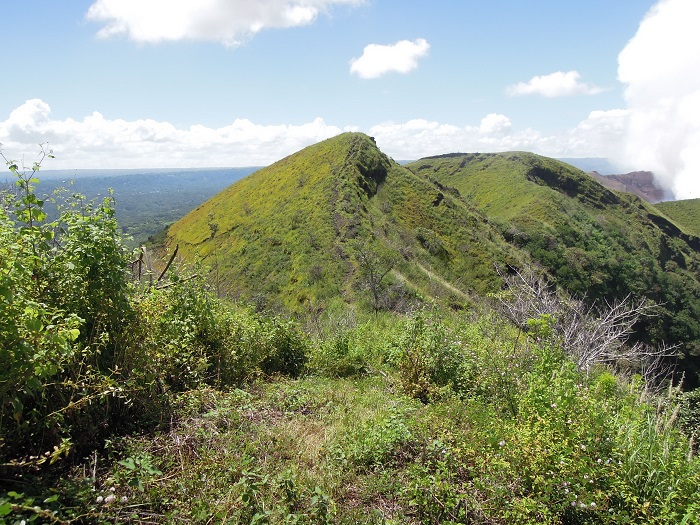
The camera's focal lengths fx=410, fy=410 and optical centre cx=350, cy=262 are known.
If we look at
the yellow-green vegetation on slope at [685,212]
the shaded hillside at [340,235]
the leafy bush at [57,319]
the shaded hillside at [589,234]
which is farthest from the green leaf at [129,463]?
the yellow-green vegetation on slope at [685,212]

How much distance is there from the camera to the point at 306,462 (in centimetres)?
387

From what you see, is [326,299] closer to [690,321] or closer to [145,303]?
[145,303]

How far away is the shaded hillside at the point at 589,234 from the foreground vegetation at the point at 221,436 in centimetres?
4543

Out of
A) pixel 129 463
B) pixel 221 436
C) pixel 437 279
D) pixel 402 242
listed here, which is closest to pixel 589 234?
pixel 402 242

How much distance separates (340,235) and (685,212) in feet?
381

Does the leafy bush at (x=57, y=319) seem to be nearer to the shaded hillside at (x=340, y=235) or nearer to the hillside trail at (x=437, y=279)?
the shaded hillside at (x=340, y=235)

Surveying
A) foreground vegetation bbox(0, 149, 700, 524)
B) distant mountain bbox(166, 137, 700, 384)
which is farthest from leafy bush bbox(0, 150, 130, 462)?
distant mountain bbox(166, 137, 700, 384)

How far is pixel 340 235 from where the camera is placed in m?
43.6

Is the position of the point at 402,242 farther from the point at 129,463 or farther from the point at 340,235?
the point at 129,463

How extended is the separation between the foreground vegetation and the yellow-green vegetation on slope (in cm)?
12660

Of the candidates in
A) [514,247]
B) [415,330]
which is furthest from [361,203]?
[415,330]

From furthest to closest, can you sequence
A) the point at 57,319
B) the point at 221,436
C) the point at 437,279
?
1. the point at 437,279
2. the point at 221,436
3. the point at 57,319

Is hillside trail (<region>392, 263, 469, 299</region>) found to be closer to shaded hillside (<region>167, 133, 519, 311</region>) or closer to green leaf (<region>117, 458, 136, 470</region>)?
shaded hillside (<region>167, 133, 519, 311</region>)

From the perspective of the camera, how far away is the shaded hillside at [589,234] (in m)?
53.0
